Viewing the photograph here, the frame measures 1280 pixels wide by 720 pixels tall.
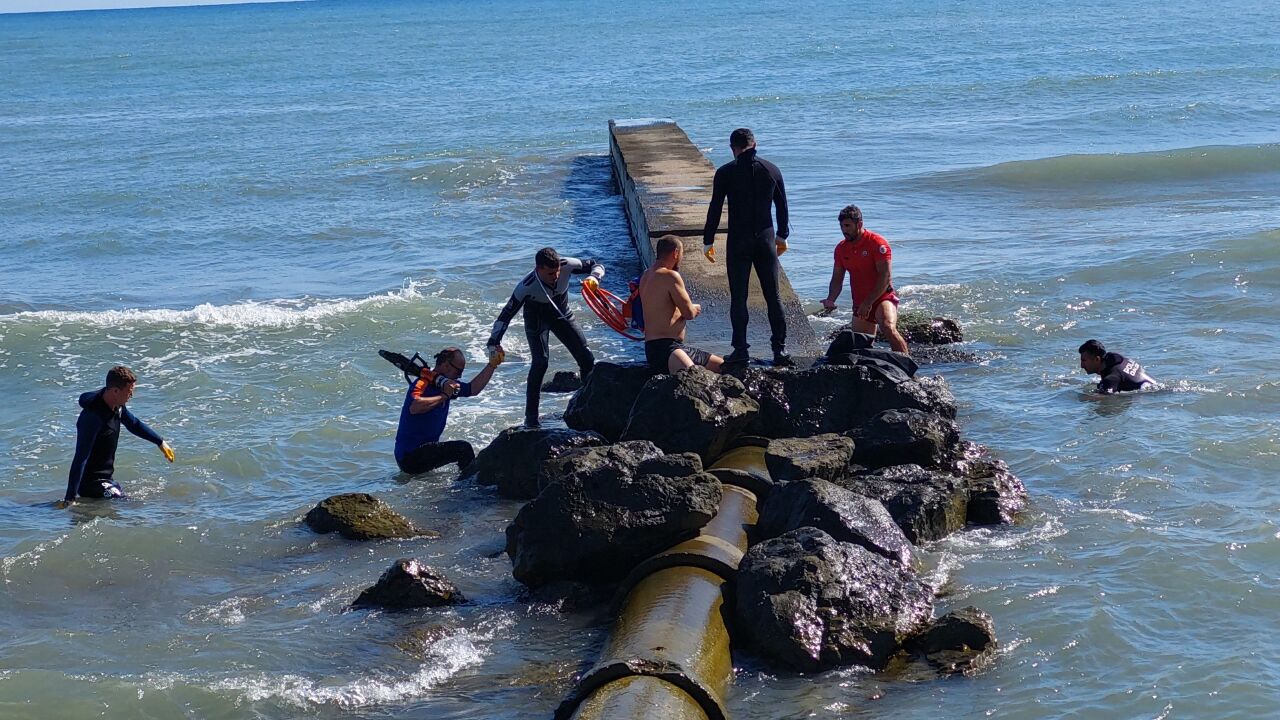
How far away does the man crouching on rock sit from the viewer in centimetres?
1034

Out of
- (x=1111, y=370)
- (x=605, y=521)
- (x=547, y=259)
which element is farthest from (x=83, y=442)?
(x=1111, y=370)

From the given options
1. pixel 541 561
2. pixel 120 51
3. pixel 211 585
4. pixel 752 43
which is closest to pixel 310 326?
pixel 211 585

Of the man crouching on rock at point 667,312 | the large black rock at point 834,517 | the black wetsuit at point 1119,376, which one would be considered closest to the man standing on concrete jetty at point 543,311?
the man crouching on rock at point 667,312

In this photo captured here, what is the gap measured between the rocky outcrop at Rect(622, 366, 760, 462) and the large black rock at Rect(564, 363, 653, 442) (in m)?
0.68

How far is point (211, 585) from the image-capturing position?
9125 mm

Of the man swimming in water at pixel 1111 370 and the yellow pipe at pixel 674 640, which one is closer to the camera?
the yellow pipe at pixel 674 640

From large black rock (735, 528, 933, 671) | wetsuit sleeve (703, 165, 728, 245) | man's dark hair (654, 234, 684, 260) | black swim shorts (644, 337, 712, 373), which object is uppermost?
wetsuit sleeve (703, 165, 728, 245)

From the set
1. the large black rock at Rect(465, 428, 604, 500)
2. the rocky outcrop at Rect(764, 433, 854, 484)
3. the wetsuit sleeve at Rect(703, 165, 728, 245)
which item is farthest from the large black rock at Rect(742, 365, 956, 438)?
the large black rock at Rect(465, 428, 604, 500)

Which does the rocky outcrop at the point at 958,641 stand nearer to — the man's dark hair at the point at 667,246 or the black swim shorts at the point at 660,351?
the black swim shorts at the point at 660,351

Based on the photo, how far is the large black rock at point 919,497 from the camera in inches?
341

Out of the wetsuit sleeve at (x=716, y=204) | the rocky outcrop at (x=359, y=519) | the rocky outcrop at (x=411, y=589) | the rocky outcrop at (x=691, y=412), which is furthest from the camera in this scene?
the wetsuit sleeve at (x=716, y=204)

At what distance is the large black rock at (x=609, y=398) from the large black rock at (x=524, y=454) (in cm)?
48

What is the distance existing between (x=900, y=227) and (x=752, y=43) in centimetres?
5202

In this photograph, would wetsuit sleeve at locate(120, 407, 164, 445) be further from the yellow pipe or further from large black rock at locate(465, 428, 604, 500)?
the yellow pipe
